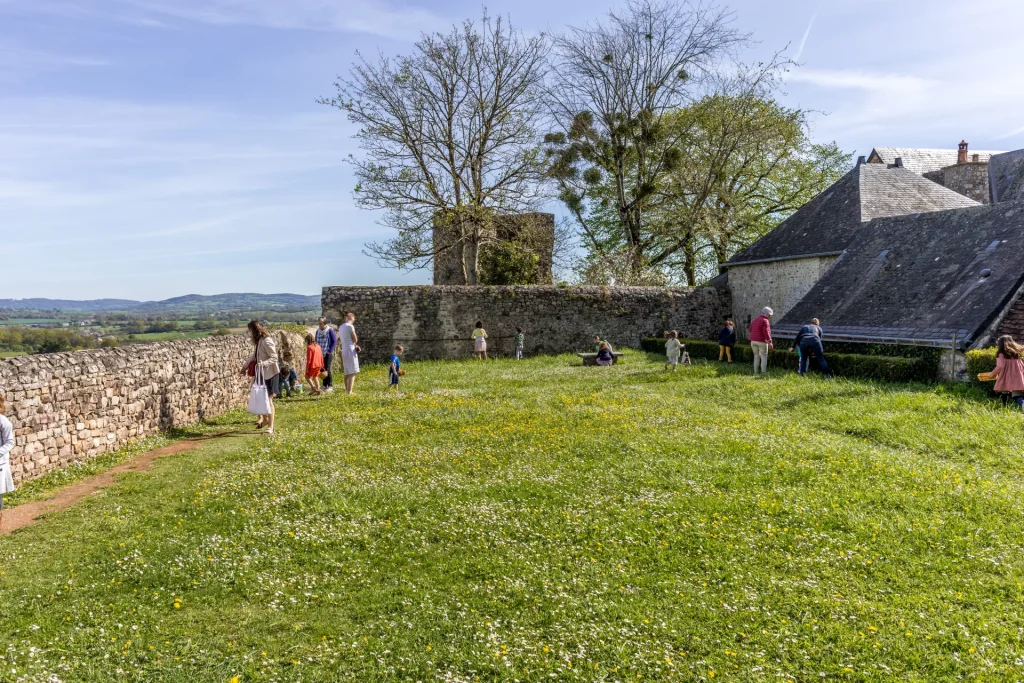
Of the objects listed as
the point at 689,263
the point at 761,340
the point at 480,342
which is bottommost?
the point at 480,342

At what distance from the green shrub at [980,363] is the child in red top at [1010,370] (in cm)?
141

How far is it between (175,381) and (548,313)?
16.4m

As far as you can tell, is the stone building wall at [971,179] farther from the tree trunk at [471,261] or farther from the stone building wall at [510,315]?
the tree trunk at [471,261]

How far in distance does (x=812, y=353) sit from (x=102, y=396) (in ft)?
55.1

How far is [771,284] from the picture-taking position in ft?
92.8

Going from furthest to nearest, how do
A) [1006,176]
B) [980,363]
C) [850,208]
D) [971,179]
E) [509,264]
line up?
[971,179] < [1006,176] < [509,264] < [850,208] < [980,363]

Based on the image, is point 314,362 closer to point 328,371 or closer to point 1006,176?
point 328,371

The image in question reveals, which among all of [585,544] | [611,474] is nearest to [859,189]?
[611,474]

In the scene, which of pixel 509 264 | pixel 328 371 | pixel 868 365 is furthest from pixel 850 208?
pixel 328 371

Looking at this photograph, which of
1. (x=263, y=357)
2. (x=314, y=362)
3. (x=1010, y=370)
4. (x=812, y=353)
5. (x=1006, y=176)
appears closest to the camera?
(x=263, y=357)

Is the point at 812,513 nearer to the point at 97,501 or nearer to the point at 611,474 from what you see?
the point at 611,474

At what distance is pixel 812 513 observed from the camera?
7434 mm

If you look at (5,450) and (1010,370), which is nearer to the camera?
(5,450)

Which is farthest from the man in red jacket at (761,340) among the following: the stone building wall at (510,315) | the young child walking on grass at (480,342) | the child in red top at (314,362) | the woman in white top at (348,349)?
the child in red top at (314,362)
